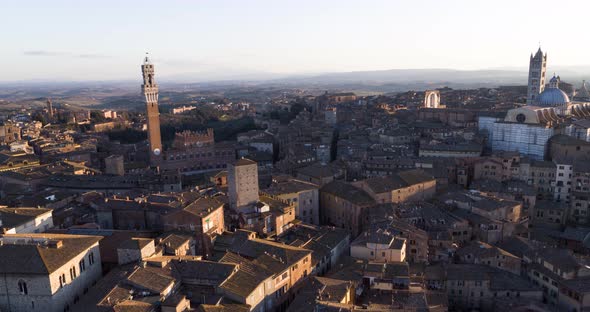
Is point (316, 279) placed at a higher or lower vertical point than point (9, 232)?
lower

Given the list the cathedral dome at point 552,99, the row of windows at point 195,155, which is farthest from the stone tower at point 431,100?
the row of windows at point 195,155

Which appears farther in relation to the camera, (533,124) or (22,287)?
(533,124)

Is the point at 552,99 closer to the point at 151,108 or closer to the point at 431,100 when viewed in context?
the point at 431,100

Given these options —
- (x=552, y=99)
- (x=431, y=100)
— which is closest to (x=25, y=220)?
(x=552, y=99)

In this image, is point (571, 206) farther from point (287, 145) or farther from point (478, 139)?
point (287, 145)

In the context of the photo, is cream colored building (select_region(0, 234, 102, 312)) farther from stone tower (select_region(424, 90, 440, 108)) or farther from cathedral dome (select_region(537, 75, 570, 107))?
stone tower (select_region(424, 90, 440, 108))

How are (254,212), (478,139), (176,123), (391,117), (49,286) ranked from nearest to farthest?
(49,286), (254,212), (478,139), (391,117), (176,123)

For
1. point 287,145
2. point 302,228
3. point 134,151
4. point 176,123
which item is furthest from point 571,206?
point 176,123
